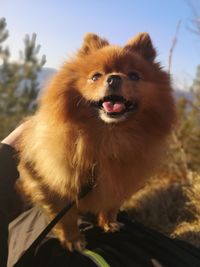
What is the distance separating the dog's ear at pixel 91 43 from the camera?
2.68 m

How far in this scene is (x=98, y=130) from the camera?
245 cm

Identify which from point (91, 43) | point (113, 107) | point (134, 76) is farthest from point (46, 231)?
point (91, 43)

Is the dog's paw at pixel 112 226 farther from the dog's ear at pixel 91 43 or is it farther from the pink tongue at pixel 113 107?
the dog's ear at pixel 91 43

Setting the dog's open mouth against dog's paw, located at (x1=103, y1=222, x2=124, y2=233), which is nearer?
the dog's open mouth

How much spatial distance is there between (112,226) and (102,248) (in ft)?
1.59

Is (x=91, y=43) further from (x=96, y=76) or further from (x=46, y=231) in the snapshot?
(x=46, y=231)

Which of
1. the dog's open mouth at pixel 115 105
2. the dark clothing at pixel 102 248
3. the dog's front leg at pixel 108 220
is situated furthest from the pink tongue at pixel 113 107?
the dog's front leg at pixel 108 220

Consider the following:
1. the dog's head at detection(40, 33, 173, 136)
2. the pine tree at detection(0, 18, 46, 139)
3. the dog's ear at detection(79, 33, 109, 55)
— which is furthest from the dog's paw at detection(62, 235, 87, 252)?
the pine tree at detection(0, 18, 46, 139)

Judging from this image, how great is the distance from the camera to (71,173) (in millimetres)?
2475

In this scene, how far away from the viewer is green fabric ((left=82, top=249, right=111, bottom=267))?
7.25ft

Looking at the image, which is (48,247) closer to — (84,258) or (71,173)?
(84,258)

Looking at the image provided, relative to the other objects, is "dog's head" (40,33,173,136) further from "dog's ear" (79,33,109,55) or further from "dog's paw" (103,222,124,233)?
"dog's paw" (103,222,124,233)

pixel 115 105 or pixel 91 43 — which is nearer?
pixel 115 105

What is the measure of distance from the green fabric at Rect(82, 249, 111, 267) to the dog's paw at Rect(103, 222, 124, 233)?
0.51 m
